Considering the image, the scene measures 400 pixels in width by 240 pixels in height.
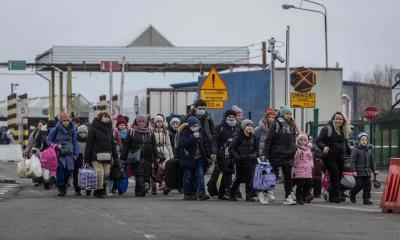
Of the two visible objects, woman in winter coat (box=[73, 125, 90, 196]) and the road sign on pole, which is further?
the road sign on pole

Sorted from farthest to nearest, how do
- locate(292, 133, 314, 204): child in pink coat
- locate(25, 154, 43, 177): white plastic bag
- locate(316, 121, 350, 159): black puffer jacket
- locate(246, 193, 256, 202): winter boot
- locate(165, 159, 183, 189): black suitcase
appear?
locate(25, 154, 43, 177): white plastic bag → locate(165, 159, 183, 189): black suitcase → locate(246, 193, 256, 202): winter boot → locate(316, 121, 350, 159): black puffer jacket → locate(292, 133, 314, 204): child in pink coat

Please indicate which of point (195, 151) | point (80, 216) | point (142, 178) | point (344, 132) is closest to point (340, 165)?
point (344, 132)

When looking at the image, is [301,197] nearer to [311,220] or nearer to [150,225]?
[311,220]

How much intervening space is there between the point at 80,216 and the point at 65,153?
720 cm

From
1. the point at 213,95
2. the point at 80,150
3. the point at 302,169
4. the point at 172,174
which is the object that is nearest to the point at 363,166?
the point at 302,169

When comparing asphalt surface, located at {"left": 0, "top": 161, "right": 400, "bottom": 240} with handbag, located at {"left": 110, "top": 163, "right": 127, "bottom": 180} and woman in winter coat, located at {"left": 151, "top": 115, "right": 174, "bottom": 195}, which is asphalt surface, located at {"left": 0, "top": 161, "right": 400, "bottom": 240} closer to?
handbag, located at {"left": 110, "top": 163, "right": 127, "bottom": 180}

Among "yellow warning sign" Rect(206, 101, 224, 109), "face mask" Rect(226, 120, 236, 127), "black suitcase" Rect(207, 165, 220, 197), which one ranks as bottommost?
"black suitcase" Rect(207, 165, 220, 197)

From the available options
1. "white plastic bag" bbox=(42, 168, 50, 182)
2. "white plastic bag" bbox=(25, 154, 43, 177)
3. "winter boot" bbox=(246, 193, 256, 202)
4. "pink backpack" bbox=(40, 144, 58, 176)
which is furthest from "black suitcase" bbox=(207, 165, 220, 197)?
"white plastic bag" bbox=(25, 154, 43, 177)

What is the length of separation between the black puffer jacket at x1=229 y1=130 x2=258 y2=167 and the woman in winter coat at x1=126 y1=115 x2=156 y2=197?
274cm

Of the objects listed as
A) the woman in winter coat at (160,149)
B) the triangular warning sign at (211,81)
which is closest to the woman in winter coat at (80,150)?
the woman in winter coat at (160,149)

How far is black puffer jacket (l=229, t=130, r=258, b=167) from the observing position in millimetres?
21094

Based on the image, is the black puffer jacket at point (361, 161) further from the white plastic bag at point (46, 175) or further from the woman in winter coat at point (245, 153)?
the white plastic bag at point (46, 175)

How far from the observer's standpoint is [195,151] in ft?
71.1

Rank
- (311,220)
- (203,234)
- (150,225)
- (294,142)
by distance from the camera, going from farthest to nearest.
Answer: (294,142)
(311,220)
(150,225)
(203,234)
